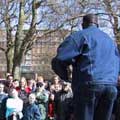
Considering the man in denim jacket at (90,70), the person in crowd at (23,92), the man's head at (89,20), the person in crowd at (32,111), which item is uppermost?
the man's head at (89,20)

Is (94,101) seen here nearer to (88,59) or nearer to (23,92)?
(88,59)

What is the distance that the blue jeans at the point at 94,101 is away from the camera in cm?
608

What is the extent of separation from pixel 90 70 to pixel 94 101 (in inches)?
14.1

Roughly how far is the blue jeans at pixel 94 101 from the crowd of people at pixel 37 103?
7359 millimetres

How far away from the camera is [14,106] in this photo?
14109 millimetres

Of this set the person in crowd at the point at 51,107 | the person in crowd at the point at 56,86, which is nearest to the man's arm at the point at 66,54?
the person in crowd at the point at 51,107

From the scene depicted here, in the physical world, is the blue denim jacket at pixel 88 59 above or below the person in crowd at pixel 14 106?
above

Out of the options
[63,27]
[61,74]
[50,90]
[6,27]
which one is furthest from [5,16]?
[61,74]

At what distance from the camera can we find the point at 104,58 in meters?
6.11

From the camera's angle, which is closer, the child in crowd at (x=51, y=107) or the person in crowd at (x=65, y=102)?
the person in crowd at (x=65, y=102)

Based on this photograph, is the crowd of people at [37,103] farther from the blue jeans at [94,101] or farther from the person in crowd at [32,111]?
the blue jeans at [94,101]

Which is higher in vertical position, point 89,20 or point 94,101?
point 89,20

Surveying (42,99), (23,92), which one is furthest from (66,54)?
(23,92)

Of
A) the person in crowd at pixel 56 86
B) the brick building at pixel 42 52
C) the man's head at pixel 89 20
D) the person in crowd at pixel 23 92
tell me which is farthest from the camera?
the brick building at pixel 42 52
